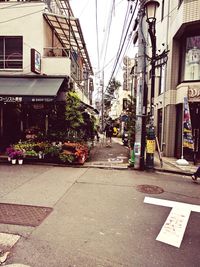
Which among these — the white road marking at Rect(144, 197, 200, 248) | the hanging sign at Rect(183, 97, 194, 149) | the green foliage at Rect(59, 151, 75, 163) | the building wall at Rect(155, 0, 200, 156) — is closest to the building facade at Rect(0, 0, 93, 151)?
the green foliage at Rect(59, 151, 75, 163)

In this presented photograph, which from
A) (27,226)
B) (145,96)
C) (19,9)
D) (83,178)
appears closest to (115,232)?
(27,226)

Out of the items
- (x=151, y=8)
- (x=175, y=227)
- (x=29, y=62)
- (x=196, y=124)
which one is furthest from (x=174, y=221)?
(x=29, y=62)

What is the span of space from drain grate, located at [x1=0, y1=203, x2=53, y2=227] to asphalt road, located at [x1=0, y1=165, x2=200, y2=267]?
161 millimetres

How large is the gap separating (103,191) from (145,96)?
5.02 meters

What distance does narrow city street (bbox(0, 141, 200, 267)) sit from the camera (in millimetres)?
3475

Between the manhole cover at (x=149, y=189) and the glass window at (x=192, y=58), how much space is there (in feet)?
23.7

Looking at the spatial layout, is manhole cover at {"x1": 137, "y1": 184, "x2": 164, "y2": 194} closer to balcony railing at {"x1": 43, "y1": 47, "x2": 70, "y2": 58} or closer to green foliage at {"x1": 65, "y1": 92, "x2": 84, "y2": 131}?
green foliage at {"x1": 65, "y1": 92, "x2": 84, "y2": 131}

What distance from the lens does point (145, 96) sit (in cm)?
1014

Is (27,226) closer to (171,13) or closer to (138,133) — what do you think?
(138,133)

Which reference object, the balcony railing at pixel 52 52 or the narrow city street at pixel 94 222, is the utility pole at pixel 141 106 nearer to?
the narrow city street at pixel 94 222

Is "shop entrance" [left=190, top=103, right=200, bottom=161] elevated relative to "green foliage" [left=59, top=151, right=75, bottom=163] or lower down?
elevated

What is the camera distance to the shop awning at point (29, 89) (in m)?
10.9

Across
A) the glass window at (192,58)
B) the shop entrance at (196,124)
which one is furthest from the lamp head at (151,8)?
the shop entrance at (196,124)

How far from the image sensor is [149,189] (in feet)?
23.6
